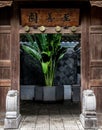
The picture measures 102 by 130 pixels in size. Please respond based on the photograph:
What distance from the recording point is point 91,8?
947cm

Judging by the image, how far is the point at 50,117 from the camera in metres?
9.98

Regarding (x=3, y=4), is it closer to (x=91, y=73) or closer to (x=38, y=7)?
(x=38, y=7)

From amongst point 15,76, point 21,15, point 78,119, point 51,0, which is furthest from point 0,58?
point 78,119

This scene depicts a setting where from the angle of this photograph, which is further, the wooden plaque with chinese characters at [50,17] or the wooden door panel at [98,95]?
the wooden door panel at [98,95]

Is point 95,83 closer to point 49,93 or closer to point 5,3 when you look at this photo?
point 5,3

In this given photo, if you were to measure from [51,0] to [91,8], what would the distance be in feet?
3.61

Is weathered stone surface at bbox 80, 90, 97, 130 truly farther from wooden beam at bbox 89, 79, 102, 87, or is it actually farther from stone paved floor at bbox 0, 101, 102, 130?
wooden beam at bbox 89, 79, 102, 87

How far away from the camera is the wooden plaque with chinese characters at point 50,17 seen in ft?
30.8

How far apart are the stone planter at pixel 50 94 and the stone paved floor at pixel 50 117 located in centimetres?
83

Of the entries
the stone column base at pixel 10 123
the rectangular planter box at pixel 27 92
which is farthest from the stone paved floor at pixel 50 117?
the rectangular planter box at pixel 27 92

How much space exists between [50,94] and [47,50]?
5.45ft

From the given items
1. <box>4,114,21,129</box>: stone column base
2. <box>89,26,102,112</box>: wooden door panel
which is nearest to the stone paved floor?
<box>4,114,21,129</box>: stone column base

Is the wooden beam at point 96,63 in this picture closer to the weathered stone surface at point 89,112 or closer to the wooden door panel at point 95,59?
the wooden door panel at point 95,59

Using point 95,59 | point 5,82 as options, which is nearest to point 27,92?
point 5,82
